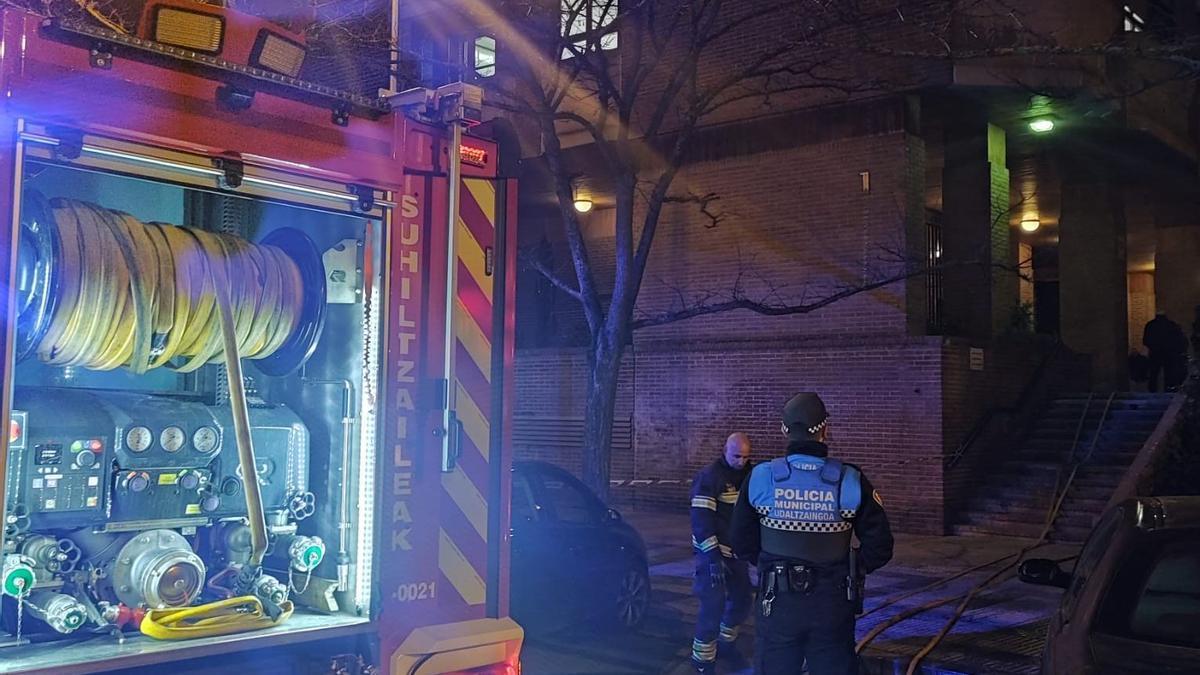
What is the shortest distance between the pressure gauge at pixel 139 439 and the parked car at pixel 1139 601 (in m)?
3.02

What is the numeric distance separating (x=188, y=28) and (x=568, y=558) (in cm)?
627

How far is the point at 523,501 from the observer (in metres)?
8.70

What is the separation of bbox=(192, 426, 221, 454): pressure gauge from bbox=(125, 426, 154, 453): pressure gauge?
14 centimetres

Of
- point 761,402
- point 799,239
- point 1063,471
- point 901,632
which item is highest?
point 799,239

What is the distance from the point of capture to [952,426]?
14758mm

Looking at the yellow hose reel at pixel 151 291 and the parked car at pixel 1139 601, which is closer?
the yellow hose reel at pixel 151 291

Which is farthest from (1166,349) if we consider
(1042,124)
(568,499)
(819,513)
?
(819,513)

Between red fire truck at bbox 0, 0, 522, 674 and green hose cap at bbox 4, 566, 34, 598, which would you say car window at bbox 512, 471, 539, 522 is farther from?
green hose cap at bbox 4, 566, 34, 598

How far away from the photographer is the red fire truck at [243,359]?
2795 mm

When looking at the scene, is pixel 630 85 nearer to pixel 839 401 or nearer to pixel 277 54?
pixel 839 401

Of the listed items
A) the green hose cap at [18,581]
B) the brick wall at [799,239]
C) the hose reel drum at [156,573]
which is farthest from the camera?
the brick wall at [799,239]

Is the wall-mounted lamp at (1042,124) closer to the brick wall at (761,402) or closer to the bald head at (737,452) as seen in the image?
the brick wall at (761,402)

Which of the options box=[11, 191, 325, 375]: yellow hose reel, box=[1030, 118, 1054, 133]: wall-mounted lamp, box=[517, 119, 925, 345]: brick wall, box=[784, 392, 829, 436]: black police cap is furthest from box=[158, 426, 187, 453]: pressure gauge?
box=[1030, 118, 1054, 133]: wall-mounted lamp

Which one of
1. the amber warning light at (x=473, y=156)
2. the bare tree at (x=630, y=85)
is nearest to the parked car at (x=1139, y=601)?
the amber warning light at (x=473, y=156)
